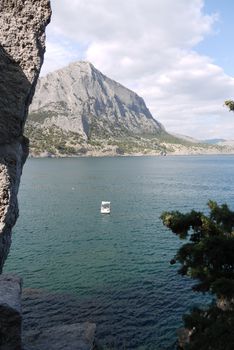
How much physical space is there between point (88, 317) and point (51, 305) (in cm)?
438

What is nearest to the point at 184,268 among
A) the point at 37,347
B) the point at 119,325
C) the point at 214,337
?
the point at 214,337

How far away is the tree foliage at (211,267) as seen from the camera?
11.4 m

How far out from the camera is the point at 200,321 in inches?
530

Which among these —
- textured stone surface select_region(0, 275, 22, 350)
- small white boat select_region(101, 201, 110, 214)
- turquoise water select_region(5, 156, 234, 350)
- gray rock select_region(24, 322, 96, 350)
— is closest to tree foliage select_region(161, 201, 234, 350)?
textured stone surface select_region(0, 275, 22, 350)

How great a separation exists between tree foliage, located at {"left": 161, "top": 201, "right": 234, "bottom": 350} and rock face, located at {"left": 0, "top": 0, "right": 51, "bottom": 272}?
1070 cm

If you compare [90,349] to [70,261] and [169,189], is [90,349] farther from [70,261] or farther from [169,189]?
[169,189]

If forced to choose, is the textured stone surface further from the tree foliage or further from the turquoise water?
the turquoise water

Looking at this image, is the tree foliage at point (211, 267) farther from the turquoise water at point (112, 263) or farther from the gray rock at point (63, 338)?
the turquoise water at point (112, 263)

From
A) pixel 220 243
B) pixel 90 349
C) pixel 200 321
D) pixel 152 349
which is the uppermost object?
pixel 220 243

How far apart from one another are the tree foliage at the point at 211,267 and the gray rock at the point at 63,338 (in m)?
10.3

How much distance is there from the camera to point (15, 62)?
20891 millimetres

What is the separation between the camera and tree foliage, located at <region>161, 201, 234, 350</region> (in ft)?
37.4

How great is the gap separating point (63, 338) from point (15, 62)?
56.8 ft

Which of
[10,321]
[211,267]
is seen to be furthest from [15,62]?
[211,267]
